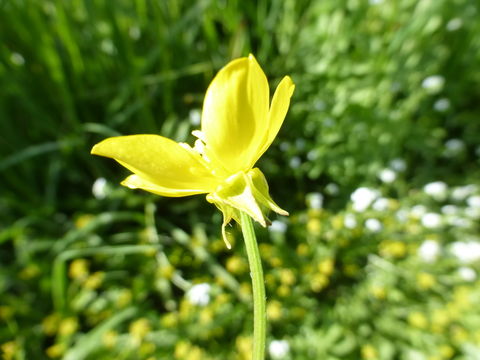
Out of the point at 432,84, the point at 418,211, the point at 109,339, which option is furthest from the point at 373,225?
the point at 109,339

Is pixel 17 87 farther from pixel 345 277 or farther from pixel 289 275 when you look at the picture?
pixel 345 277

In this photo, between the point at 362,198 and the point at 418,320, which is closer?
the point at 418,320

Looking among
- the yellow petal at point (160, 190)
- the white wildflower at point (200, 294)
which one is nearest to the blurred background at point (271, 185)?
the white wildflower at point (200, 294)

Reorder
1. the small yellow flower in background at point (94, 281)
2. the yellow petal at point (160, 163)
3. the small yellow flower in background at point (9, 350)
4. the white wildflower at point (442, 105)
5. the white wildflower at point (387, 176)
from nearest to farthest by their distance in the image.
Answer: the yellow petal at point (160, 163), the small yellow flower in background at point (9, 350), the small yellow flower in background at point (94, 281), the white wildflower at point (387, 176), the white wildflower at point (442, 105)

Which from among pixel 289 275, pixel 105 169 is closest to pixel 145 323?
pixel 289 275

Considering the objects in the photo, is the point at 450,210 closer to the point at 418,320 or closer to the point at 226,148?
the point at 418,320

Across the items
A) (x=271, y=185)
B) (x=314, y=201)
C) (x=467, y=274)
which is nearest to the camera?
(x=467, y=274)

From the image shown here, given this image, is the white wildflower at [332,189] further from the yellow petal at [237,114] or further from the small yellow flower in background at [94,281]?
the yellow petal at [237,114]
